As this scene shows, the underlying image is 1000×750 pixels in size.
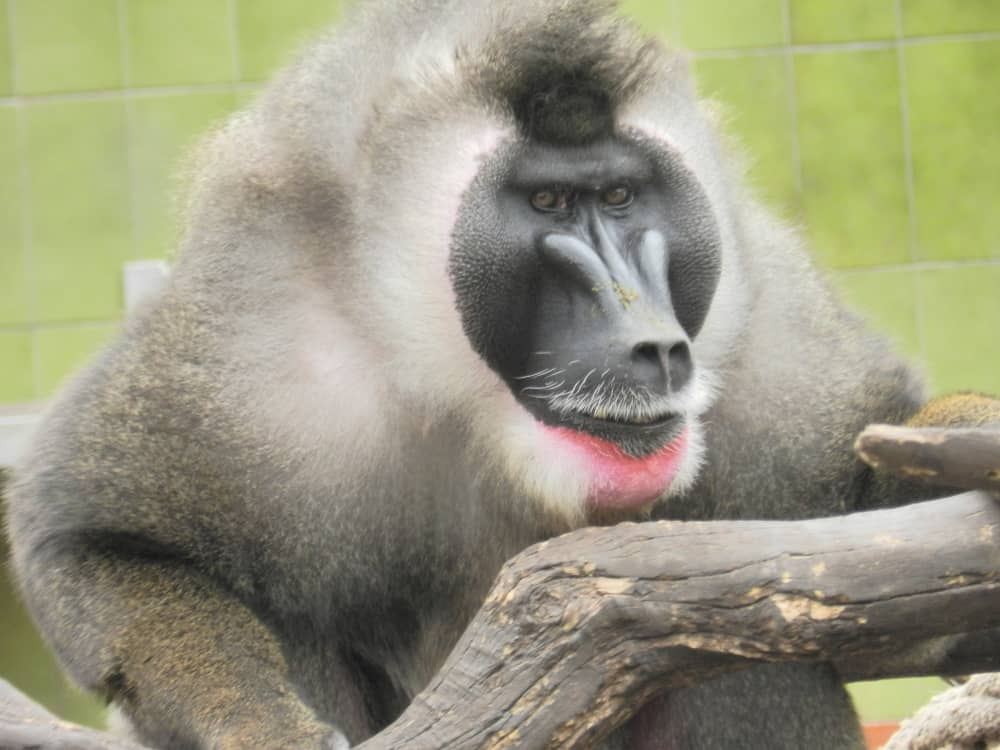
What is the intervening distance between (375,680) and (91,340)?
336 centimetres

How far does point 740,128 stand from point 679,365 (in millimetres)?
3756

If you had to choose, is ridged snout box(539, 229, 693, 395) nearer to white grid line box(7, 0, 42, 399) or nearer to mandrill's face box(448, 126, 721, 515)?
mandrill's face box(448, 126, 721, 515)

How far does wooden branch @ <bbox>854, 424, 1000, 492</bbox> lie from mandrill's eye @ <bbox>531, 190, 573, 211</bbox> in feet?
2.53

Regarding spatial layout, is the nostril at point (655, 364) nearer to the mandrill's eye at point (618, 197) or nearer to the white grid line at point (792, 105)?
the mandrill's eye at point (618, 197)

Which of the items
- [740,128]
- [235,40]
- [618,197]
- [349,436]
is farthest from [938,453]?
[235,40]

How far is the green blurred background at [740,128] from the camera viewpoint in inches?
225

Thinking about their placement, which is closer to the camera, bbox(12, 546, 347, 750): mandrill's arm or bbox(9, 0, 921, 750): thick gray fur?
bbox(12, 546, 347, 750): mandrill's arm

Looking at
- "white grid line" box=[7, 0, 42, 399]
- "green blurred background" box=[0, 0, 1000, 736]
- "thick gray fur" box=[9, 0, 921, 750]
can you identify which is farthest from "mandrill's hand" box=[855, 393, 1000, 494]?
"white grid line" box=[7, 0, 42, 399]

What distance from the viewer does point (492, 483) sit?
8.18 feet

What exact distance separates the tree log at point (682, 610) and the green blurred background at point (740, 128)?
406cm

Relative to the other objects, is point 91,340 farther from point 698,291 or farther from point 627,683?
point 627,683

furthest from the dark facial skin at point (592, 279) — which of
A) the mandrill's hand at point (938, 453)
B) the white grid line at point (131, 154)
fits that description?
the white grid line at point (131, 154)

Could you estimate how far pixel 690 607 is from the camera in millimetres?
1778

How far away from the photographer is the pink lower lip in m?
2.19
